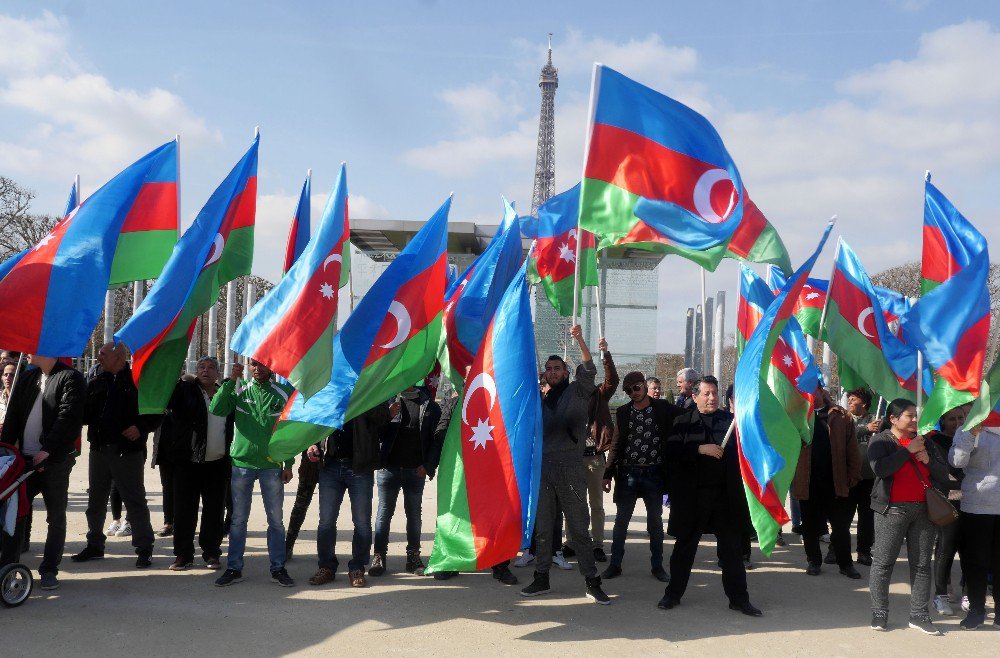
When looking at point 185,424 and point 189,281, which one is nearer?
point 189,281

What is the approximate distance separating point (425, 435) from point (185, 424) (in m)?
2.10

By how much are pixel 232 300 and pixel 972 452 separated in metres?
17.1

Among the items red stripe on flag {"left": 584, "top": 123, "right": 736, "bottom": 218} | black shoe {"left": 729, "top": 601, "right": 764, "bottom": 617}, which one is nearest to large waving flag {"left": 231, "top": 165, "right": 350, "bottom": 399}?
red stripe on flag {"left": 584, "top": 123, "right": 736, "bottom": 218}

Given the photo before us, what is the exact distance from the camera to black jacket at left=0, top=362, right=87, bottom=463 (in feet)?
22.4

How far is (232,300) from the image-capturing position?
67.9 ft

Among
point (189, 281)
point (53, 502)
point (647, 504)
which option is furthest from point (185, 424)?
point (647, 504)

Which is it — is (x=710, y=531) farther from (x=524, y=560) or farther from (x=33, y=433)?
(x=33, y=433)

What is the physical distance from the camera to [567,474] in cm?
704

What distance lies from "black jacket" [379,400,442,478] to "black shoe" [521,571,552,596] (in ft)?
4.43

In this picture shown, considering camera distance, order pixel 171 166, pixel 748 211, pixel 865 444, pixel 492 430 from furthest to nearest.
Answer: pixel 865 444
pixel 171 166
pixel 748 211
pixel 492 430

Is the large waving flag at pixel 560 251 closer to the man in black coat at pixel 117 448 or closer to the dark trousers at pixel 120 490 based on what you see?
the man in black coat at pixel 117 448

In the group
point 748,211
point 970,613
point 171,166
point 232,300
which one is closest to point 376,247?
point 232,300

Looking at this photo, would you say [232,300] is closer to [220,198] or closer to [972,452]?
[220,198]

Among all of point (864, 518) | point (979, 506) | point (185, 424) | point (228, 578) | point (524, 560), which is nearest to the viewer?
point (979, 506)
